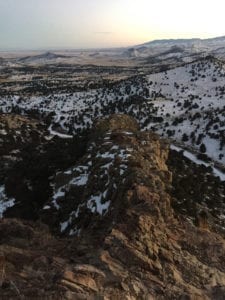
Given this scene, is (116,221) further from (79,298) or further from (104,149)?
(104,149)

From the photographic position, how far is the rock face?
13477 mm

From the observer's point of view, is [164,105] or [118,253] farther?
[164,105]

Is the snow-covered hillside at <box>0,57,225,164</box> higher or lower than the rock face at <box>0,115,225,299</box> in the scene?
lower

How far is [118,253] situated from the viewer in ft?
52.4

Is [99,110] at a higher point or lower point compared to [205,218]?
lower

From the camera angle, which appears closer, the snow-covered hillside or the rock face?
the rock face

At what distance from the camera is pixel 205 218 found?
31.8 meters

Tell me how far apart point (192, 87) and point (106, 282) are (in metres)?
101

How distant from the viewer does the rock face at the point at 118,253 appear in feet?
44.2

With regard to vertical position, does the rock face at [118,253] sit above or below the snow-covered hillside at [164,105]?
above

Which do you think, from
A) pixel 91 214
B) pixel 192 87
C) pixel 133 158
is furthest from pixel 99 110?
pixel 91 214

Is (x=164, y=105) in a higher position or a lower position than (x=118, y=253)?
lower

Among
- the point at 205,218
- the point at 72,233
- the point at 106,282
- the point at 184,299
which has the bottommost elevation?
the point at 205,218

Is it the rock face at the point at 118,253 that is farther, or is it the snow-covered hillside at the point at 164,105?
the snow-covered hillside at the point at 164,105
